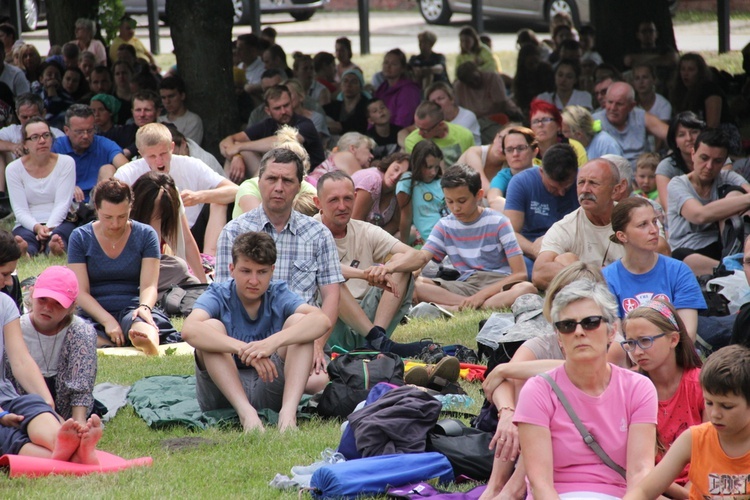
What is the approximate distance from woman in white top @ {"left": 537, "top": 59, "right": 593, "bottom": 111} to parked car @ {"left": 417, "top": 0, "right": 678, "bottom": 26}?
31.4 feet

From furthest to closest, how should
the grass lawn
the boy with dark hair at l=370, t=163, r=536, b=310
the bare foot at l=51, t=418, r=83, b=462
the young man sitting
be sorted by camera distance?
the boy with dark hair at l=370, t=163, r=536, b=310, the young man sitting, the bare foot at l=51, t=418, r=83, b=462, the grass lawn

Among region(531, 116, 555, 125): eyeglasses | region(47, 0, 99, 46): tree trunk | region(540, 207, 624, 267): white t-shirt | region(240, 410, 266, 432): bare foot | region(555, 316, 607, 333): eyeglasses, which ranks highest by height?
region(47, 0, 99, 46): tree trunk

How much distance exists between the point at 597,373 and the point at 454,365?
230 centimetres

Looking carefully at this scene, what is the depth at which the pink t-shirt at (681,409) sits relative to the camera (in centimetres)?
483

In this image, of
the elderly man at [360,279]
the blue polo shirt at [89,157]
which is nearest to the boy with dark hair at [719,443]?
the elderly man at [360,279]

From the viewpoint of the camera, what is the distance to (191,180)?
10.2 meters

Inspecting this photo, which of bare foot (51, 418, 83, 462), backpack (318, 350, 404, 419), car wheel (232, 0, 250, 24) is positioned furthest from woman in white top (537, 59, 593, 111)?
car wheel (232, 0, 250, 24)

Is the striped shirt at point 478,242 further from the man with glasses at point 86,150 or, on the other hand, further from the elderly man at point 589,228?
the man with glasses at point 86,150

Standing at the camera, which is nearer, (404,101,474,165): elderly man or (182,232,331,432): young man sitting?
(182,232,331,432): young man sitting

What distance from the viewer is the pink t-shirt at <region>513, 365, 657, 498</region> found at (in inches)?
168

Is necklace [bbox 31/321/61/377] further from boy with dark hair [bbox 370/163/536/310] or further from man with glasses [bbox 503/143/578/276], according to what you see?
man with glasses [bbox 503/143/578/276]

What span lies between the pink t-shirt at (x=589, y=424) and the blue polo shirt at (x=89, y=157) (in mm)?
8132

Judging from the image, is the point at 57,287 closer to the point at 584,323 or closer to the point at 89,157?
the point at 584,323

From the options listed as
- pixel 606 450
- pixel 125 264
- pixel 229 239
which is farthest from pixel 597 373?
pixel 125 264
